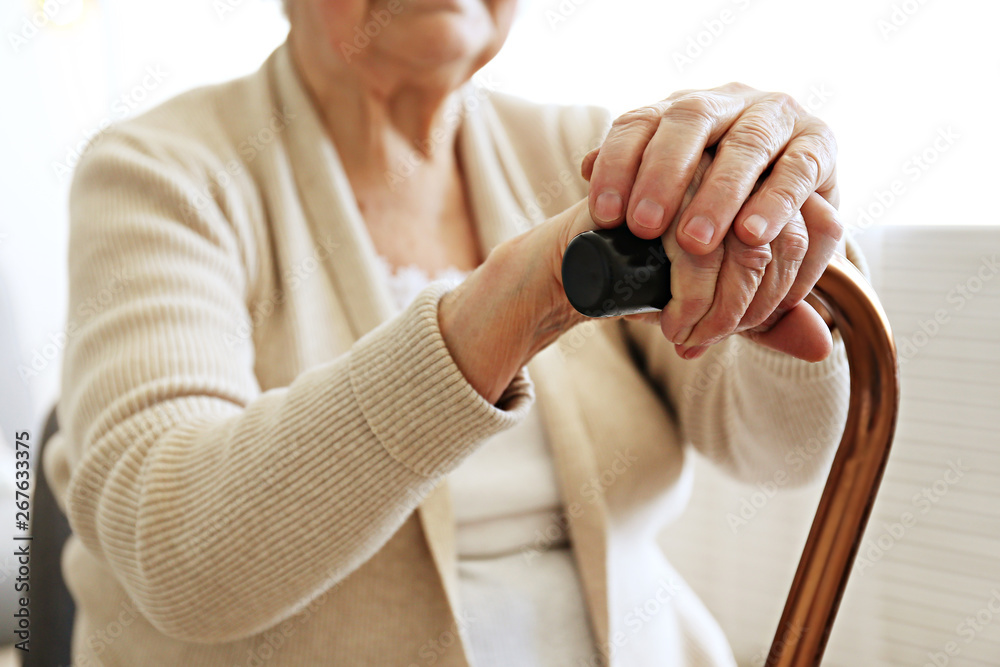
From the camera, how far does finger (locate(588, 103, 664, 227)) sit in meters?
0.35

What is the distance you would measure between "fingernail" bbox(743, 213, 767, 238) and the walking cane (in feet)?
0.14

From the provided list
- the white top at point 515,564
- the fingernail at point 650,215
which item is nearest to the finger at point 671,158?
the fingernail at point 650,215

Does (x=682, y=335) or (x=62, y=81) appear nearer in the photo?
(x=682, y=335)

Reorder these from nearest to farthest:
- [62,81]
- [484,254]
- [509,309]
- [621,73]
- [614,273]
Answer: [614,273] < [509,309] < [484,254] < [621,73] < [62,81]

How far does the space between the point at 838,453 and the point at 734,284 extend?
95 millimetres

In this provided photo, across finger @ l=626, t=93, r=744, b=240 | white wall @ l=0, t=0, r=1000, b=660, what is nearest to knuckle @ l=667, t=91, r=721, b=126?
A: finger @ l=626, t=93, r=744, b=240

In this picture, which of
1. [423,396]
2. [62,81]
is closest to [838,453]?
[423,396]

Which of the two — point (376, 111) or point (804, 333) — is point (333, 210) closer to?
point (376, 111)

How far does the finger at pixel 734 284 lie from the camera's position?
1.17ft

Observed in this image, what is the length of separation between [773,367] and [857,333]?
0.26m

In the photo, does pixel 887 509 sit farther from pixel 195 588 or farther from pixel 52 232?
pixel 52 232

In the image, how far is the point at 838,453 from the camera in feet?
1.17

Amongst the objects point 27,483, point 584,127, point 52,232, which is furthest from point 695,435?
point 52,232

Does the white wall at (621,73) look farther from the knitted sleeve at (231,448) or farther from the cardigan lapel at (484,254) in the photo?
the knitted sleeve at (231,448)
